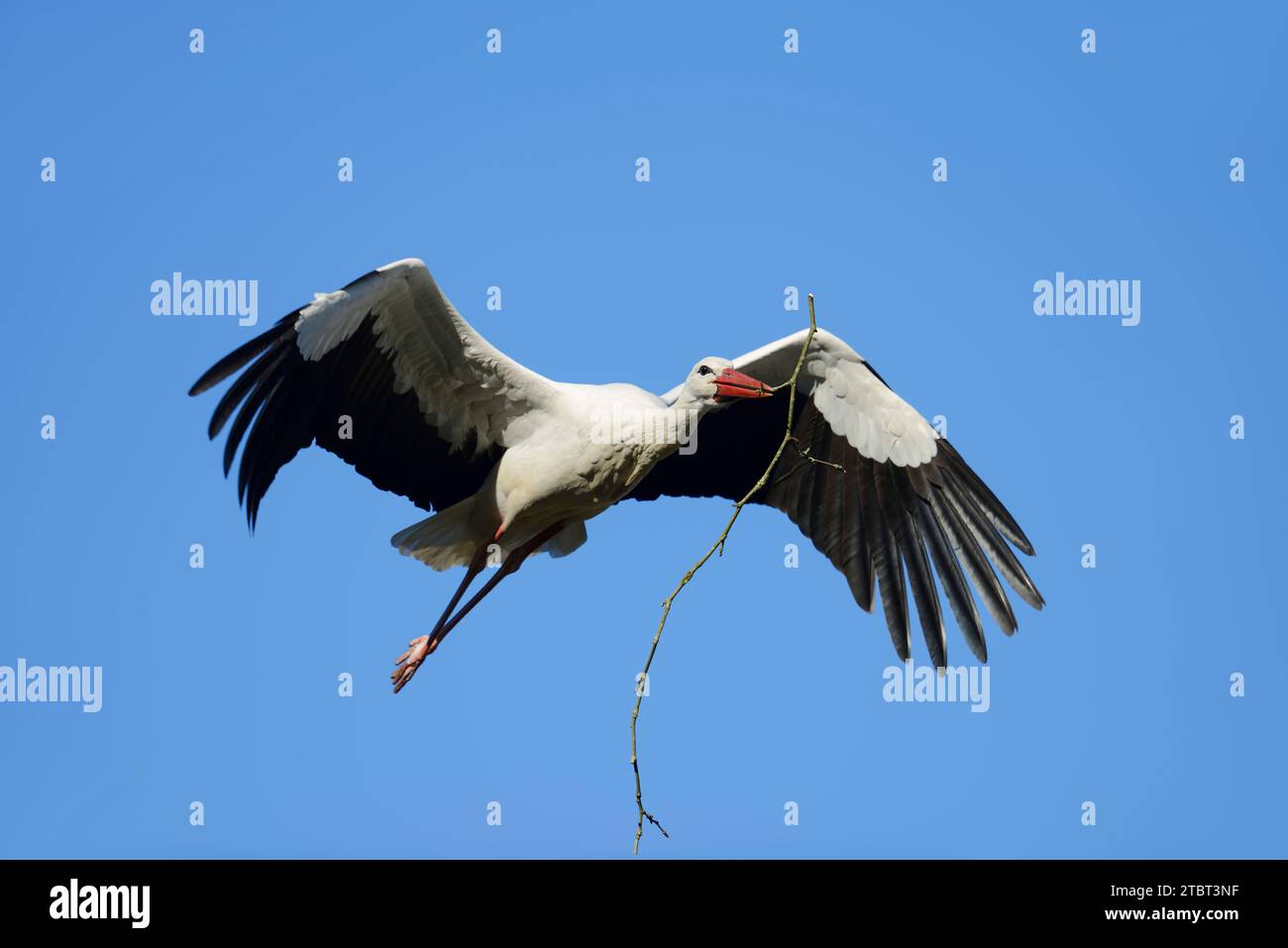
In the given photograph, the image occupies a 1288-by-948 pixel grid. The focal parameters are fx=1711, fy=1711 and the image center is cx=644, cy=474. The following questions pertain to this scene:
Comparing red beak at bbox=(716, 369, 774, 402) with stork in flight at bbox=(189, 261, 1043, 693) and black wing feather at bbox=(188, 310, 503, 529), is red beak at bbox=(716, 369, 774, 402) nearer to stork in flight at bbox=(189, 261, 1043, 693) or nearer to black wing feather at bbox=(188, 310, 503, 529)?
stork in flight at bbox=(189, 261, 1043, 693)

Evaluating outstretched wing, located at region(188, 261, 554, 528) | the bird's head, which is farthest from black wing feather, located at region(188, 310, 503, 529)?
the bird's head

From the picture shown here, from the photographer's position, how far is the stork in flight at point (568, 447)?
8.74 meters

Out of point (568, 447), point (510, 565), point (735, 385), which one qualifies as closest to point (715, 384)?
point (735, 385)

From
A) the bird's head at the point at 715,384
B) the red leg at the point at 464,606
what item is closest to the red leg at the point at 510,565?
the red leg at the point at 464,606

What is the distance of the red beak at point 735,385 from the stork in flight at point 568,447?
0.01m

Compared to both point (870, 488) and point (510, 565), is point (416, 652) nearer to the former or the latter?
point (510, 565)

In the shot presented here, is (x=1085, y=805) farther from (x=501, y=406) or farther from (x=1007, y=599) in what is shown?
(x=501, y=406)

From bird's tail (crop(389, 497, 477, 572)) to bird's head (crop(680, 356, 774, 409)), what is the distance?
148 centimetres

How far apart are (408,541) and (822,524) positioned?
2.46 metres

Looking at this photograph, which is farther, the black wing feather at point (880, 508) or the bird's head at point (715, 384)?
the black wing feather at point (880, 508)

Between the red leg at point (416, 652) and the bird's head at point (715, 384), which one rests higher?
the bird's head at point (715, 384)

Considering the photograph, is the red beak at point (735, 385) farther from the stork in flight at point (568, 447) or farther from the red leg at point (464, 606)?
the red leg at point (464, 606)

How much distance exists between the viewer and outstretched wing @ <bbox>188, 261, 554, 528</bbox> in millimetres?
8633

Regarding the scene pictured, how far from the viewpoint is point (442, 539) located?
382 inches
